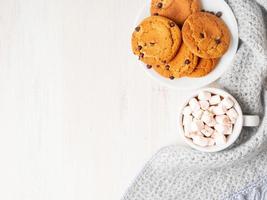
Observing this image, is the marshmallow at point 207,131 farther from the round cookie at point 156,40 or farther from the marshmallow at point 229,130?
the round cookie at point 156,40

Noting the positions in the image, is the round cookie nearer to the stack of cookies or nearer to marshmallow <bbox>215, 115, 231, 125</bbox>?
the stack of cookies

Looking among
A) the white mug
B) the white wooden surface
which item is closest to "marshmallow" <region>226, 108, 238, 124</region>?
the white mug

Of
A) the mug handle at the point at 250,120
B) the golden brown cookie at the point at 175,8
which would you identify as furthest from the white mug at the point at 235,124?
the golden brown cookie at the point at 175,8

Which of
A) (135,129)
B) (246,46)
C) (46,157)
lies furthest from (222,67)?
(46,157)

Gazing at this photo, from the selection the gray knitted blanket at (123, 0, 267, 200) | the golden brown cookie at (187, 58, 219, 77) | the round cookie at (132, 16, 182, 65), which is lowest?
the gray knitted blanket at (123, 0, 267, 200)

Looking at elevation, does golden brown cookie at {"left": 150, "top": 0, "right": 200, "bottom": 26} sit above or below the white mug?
above

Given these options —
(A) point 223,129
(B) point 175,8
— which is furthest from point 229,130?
(B) point 175,8

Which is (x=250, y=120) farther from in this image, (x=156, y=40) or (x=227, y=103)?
(x=156, y=40)
